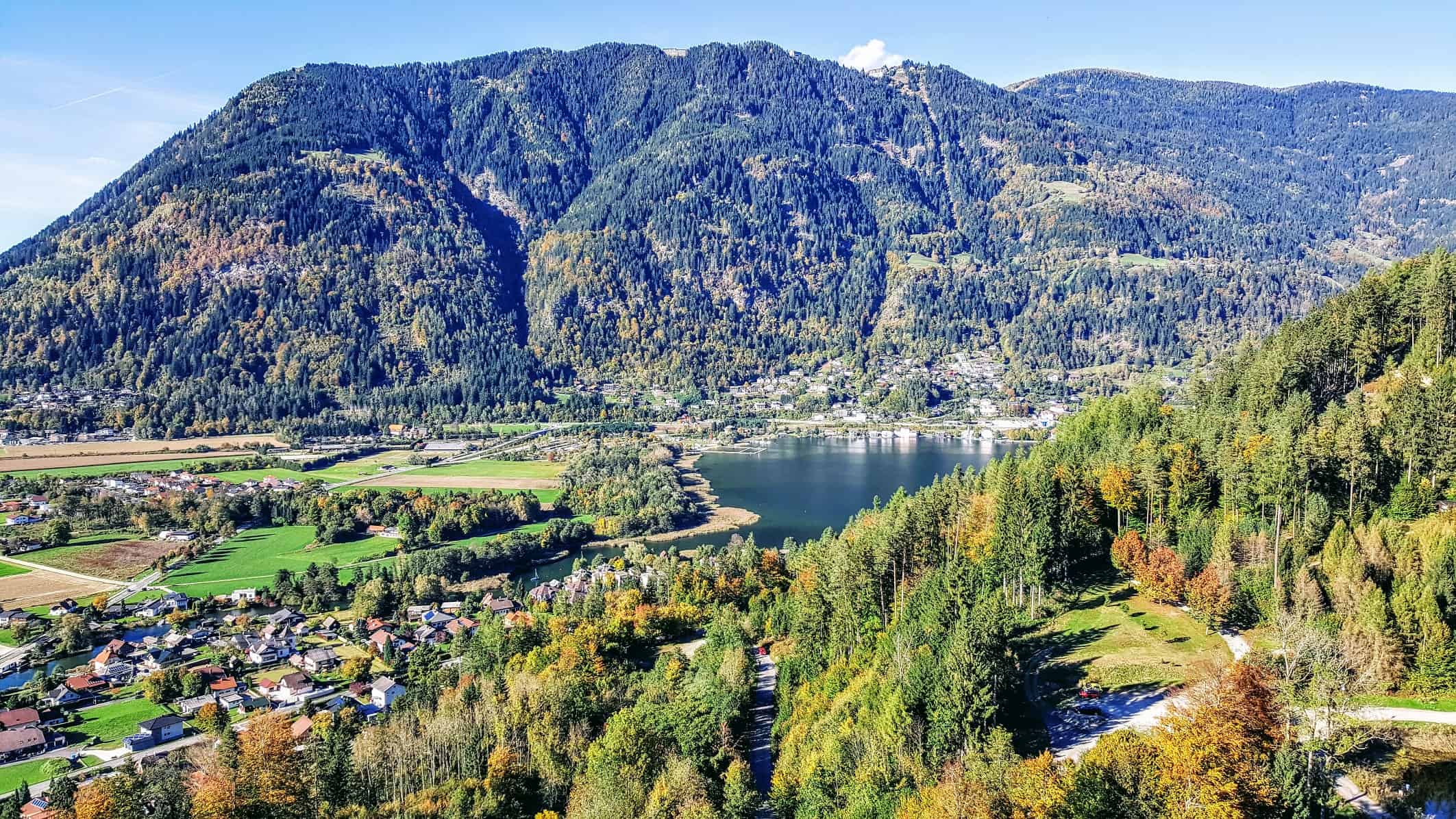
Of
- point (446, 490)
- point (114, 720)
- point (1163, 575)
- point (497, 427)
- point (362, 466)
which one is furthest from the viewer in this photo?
point (497, 427)

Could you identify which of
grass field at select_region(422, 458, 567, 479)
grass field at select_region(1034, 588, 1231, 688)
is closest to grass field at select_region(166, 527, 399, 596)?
grass field at select_region(422, 458, 567, 479)

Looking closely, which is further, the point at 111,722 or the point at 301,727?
the point at 111,722

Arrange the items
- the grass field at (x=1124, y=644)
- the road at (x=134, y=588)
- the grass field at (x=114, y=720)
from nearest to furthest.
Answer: the grass field at (x=1124, y=644), the grass field at (x=114, y=720), the road at (x=134, y=588)

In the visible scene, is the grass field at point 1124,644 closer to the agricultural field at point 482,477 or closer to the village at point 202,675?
the village at point 202,675

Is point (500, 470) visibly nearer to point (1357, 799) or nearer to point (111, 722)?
point (111, 722)

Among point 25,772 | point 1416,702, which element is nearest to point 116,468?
point 25,772


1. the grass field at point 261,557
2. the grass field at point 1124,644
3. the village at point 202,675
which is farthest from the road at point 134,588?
the grass field at point 1124,644
